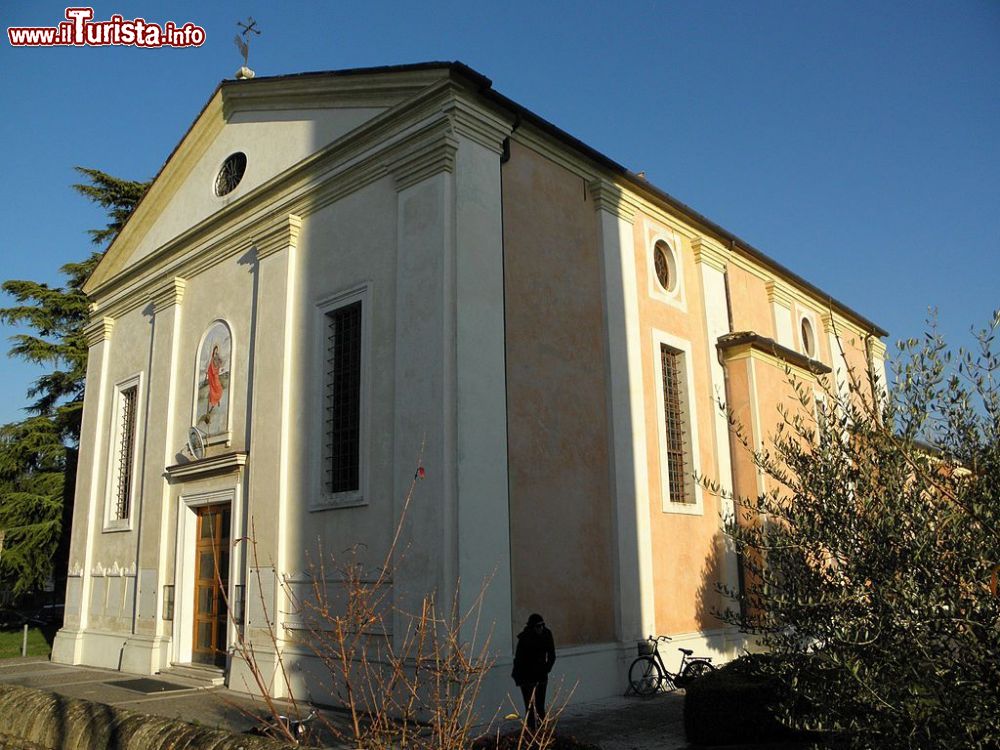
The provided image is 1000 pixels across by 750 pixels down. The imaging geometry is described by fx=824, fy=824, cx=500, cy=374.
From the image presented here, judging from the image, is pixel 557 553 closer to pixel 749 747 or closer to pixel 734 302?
pixel 749 747

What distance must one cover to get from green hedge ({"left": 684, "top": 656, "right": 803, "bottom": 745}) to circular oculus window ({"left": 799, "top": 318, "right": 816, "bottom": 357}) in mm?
12332

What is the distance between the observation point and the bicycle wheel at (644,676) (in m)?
11.0

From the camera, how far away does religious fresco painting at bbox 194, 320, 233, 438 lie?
13.4 metres

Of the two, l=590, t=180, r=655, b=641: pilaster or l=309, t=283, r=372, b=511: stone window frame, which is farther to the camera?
l=590, t=180, r=655, b=641: pilaster

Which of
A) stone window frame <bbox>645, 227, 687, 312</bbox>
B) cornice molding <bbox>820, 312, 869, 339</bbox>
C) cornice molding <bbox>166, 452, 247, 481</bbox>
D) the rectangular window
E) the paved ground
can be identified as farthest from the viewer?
cornice molding <bbox>820, 312, 869, 339</bbox>

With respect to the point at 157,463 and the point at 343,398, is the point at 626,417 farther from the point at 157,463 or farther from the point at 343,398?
the point at 157,463

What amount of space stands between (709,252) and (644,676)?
802 cm

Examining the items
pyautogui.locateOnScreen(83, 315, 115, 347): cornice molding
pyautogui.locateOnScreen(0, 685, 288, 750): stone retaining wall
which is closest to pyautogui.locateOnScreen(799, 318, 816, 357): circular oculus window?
pyautogui.locateOnScreen(83, 315, 115, 347): cornice molding

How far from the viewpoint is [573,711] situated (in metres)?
9.94

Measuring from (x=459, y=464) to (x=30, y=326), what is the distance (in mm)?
19067

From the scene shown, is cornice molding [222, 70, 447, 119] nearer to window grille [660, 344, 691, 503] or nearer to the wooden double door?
window grille [660, 344, 691, 503]

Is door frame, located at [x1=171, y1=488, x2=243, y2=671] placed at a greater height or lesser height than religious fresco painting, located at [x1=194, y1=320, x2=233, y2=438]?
lesser

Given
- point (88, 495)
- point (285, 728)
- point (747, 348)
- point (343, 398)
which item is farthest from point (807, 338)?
point (285, 728)

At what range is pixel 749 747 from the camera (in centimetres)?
784
